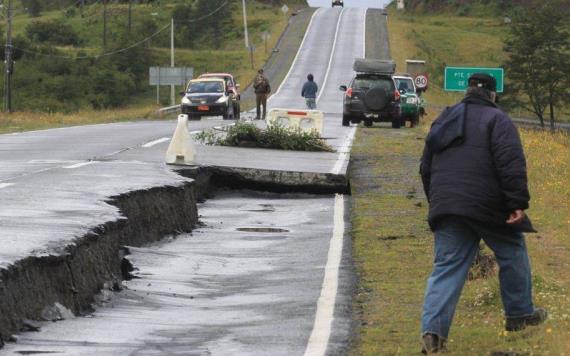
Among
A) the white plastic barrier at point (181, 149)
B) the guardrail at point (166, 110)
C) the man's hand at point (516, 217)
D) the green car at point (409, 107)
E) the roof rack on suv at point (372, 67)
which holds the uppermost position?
the roof rack on suv at point (372, 67)

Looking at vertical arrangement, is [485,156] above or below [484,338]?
above

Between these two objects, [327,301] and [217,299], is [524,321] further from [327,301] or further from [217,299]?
[217,299]

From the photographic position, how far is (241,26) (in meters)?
117

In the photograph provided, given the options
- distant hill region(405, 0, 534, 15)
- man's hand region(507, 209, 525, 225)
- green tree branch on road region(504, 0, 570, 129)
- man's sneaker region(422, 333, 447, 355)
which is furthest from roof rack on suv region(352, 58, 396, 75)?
distant hill region(405, 0, 534, 15)

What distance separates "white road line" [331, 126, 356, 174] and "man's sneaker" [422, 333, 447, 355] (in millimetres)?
11043

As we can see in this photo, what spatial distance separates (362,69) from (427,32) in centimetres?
5782

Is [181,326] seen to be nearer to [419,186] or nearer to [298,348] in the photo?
[298,348]

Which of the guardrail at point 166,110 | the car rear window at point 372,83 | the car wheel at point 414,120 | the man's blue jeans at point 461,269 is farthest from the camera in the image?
the guardrail at point 166,110

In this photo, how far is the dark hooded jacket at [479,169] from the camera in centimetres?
747

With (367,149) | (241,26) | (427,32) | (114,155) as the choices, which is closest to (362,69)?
(367,149)

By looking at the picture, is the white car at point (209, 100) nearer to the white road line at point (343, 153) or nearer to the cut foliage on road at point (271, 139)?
the white road line at point (343, 153)

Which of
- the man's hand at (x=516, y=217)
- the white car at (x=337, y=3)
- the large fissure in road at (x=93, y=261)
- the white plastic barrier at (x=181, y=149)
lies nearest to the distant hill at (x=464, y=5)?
the white car at (x=337, y=3)

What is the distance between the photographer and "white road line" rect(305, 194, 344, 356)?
762cm

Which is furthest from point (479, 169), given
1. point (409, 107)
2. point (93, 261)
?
point (409, 107)
